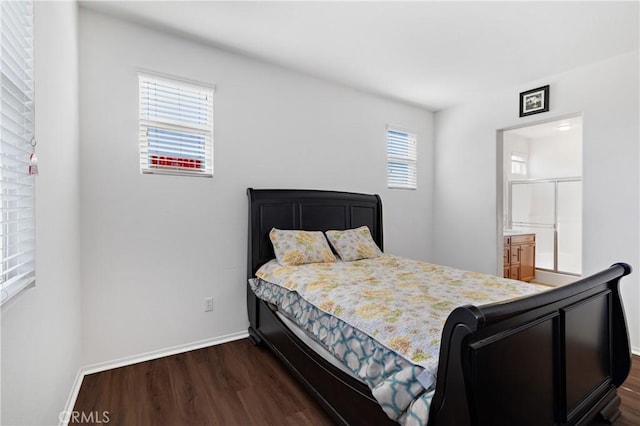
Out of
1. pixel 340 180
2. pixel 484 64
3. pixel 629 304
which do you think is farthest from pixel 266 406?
pixel 484 64

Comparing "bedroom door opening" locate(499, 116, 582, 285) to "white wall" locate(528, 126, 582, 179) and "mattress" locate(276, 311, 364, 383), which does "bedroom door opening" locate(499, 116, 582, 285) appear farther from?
Result: "mattress" locate(276, 311, 364, 383)

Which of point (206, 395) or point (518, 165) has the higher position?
point (518, 165)

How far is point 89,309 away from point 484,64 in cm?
411

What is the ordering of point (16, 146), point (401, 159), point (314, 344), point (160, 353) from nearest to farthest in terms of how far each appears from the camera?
point (16, 146) < point (314, 344) < point (160, 353) < point (401, 159)

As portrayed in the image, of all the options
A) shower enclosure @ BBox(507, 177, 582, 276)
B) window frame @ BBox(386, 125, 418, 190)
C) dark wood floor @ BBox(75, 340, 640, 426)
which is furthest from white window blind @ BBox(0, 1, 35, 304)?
shower enclosure @ BBox(507, 177, 582, 276)

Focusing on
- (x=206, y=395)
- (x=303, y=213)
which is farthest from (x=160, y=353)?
(x=303, y=213)

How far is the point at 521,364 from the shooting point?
129cm

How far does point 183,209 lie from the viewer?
2.72 meters

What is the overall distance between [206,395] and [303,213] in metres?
1.78

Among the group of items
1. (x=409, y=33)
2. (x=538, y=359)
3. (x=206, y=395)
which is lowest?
(x=206, y=395)

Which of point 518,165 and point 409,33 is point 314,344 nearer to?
point 409,33

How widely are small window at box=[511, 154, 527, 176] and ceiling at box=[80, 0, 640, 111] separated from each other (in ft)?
9.03

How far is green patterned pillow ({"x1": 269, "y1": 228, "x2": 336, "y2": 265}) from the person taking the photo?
9.02 feet

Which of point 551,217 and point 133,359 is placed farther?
point 551,217
